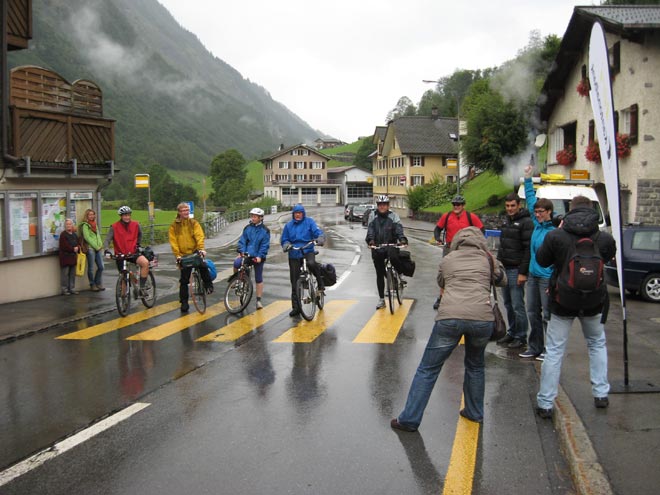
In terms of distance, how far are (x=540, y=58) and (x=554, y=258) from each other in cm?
3829

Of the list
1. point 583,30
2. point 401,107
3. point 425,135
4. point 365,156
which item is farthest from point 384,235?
point 401,107

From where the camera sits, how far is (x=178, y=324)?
34.8ft

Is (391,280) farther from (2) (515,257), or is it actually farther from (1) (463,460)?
(1) (463,460)

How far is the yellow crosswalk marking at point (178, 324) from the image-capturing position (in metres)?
9.68

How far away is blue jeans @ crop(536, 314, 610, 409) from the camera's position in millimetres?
5797

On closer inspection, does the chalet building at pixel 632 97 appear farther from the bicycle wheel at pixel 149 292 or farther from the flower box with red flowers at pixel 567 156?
the bicycle wheel at pixel 149 292

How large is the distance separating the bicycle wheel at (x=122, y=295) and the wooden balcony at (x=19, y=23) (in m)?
6.37

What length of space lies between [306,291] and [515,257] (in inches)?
143

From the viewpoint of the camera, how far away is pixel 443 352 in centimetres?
545

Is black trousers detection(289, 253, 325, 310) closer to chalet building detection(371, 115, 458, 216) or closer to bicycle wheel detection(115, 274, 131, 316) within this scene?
bicycle wheel detection(115, 274, 131, 316)

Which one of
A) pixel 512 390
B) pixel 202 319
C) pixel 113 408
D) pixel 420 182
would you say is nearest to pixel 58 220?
pixel 202 319

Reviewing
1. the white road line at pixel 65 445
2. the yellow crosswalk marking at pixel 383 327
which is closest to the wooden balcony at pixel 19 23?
the yellow crosswalk marking at pixel 383 327

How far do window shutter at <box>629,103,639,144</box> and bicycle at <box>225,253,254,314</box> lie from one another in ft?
52.4

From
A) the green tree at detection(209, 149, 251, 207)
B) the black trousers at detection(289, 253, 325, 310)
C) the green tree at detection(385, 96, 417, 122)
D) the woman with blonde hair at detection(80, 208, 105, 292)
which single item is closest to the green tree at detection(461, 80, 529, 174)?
the woman with blonde hair at detection(80, 208, 105, 292)
